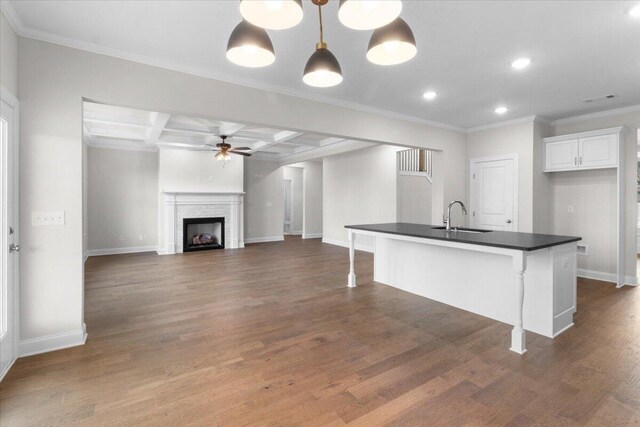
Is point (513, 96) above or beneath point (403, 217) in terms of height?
above

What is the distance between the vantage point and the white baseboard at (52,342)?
8.41 ft

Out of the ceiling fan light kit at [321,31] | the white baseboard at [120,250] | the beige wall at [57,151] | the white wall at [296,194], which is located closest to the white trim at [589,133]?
the ceiling fan light kit at [321,31]

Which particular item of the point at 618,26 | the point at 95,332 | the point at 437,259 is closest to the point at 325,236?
the point at 437,259

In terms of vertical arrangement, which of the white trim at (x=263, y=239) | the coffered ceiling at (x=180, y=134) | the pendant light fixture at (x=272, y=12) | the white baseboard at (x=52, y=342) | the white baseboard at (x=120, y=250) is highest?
the coffered ceiling at (x=180, y=134)

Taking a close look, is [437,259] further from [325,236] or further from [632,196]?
[325,236]

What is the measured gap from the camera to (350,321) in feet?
10.8

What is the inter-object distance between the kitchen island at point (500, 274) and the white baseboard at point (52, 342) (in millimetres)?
3297

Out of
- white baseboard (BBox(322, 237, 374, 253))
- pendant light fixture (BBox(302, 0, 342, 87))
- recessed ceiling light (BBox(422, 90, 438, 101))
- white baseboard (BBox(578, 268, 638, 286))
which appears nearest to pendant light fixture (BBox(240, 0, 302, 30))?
pendant light fixture (BBox(302, 0, 342, 87))

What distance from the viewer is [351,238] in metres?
4.70

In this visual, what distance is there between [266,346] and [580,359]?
2564 millimetres

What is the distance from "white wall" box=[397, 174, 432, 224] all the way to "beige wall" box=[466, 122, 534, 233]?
2000 mm

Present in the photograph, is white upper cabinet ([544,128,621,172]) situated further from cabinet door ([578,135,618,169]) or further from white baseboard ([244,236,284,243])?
white baseboard ([244,236,284,243])

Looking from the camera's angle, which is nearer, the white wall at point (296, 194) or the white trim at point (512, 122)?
the white trim at point (512, 122)

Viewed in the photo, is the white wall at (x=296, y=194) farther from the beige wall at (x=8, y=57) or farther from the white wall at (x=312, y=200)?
the beige wall at (x=8, y=57)
